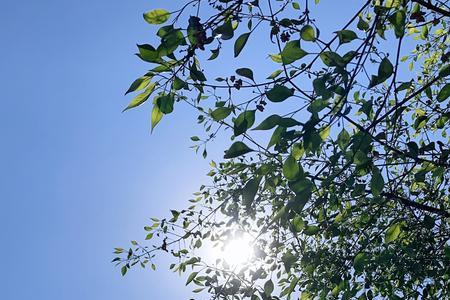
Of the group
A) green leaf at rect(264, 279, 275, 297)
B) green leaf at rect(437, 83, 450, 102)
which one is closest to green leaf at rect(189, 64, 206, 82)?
green leaf at rect(437, 83, 450, 102)

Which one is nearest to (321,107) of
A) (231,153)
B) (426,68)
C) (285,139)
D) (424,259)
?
(285,139)

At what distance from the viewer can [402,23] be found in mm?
2100

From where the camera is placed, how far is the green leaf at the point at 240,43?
197cm

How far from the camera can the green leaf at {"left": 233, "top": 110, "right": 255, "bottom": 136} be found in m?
1.86

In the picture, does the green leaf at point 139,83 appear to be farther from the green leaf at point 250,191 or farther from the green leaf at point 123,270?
the green leaf at point 123,270

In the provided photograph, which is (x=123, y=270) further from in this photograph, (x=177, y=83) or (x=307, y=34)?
(x=307, y=34)

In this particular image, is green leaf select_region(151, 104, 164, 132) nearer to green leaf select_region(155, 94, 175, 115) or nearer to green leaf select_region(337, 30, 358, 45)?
green leaf select_region(155, 94, 175, 115)

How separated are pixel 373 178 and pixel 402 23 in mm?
750

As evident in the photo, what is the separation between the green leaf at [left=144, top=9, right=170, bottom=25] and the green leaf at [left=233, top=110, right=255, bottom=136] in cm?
54

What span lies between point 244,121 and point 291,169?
289mm

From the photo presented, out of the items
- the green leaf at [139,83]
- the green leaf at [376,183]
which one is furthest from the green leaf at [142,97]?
the green leaf at [376,183]

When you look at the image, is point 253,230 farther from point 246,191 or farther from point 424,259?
point 246,191

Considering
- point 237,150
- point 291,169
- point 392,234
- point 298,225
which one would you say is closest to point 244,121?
point 237,150

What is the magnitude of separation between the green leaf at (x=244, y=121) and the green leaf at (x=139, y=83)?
0.42 metres
